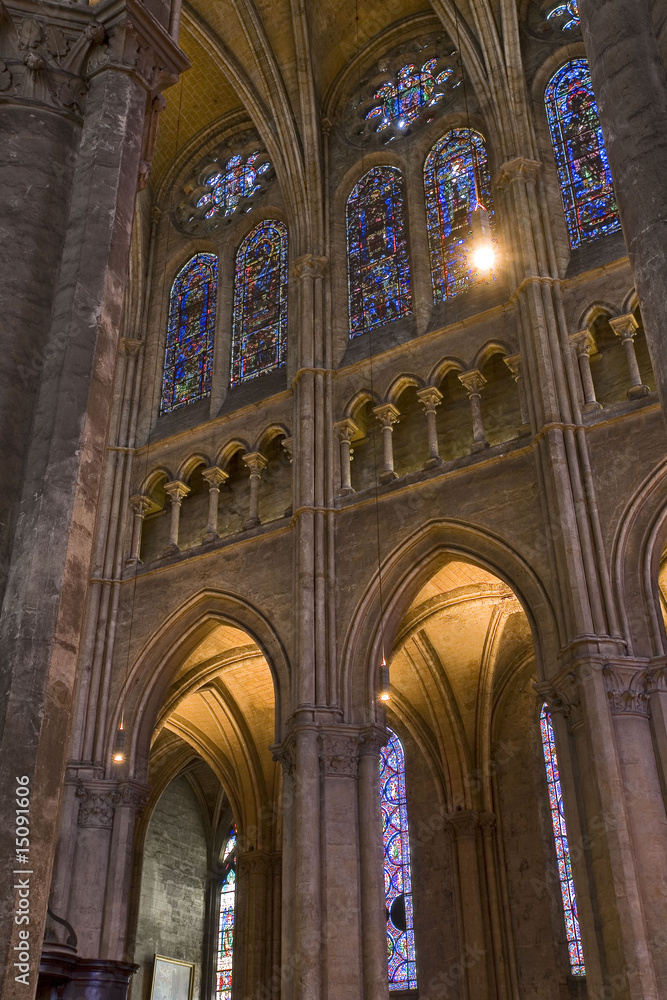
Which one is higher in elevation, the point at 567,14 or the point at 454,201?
the point at 567,14

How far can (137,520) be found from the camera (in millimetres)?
17672

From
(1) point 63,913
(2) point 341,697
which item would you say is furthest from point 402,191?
(1) point 63,913

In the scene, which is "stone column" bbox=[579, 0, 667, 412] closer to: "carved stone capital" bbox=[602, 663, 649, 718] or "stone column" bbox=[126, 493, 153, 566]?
"carved stone capital" bbox=[602, 663, 649, 718]

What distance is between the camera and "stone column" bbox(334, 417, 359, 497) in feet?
50.5

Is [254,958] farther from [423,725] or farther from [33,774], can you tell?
[33,774]

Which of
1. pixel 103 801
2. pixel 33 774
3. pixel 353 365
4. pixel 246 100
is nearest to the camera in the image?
pixel 33 774

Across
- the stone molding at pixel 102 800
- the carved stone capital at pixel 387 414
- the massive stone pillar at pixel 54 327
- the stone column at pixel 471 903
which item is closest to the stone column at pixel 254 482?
the carved stone capital at pixel 387 414

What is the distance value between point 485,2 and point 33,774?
15.4 m

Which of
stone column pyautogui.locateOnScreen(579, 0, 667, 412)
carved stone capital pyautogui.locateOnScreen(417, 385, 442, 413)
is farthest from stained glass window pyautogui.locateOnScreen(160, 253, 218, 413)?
stone column pyautogui.locateOnScreen(579, 0, 667, 412)

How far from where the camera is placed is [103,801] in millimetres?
15016

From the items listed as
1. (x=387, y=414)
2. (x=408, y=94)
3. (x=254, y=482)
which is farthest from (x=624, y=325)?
(x=408, y=94)

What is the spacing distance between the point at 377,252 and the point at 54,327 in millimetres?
11739

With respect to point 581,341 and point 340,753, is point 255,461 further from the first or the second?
point 581,341

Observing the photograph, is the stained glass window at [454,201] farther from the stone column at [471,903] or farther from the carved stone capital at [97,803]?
the carved stone capital at [97,803]
